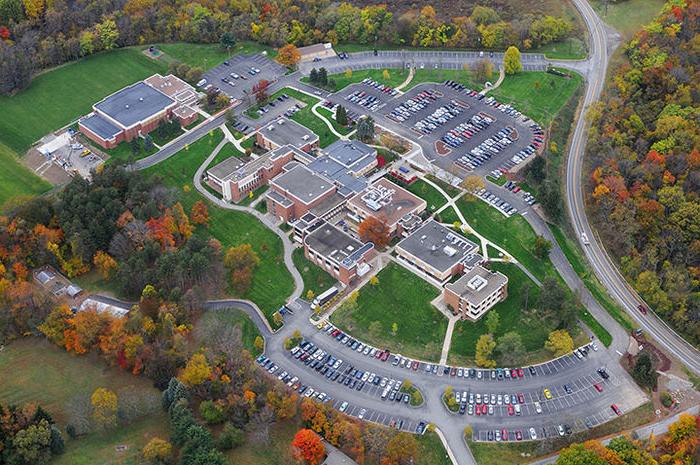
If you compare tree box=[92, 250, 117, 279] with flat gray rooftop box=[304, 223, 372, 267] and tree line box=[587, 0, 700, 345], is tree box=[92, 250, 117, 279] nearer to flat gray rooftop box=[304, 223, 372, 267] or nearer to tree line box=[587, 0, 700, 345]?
flat gray rooftop box=[304, 223, 372, 267]

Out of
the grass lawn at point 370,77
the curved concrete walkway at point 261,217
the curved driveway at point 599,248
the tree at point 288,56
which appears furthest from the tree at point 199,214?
the curved driveway at point 599,248

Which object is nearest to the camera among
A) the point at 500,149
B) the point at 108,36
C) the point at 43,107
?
the point at 500,149

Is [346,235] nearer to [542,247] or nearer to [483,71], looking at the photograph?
[542,247]

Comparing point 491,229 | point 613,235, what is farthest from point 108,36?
point 613,235

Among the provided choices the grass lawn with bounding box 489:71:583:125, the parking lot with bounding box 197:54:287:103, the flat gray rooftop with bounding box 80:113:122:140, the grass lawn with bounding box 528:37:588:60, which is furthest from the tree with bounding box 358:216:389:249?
the grass lawn with bounding box 528:37:588:60

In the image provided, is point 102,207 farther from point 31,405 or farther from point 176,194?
point 31,405

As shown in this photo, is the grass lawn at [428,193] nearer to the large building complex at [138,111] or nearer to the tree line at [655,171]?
the tree line at [655,171]
